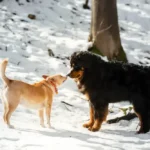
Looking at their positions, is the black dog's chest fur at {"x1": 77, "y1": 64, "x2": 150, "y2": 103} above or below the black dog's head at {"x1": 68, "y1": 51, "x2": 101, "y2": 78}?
below

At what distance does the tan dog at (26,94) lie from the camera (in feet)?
19.3

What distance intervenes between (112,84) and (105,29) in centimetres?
344

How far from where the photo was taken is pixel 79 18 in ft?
41.5

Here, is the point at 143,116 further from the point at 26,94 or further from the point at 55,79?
the point at 26,94

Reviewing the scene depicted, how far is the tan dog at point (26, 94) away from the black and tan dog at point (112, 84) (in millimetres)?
470

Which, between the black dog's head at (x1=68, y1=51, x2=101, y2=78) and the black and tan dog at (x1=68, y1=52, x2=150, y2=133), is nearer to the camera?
the black dog's head at (x1=68, y1=51, x2=101, y2=78)

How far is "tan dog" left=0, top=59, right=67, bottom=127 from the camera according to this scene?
5895mm

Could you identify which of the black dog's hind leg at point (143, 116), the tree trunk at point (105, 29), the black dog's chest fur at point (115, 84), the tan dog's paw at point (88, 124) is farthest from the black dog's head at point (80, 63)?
the tree trunk at point (105, 29)

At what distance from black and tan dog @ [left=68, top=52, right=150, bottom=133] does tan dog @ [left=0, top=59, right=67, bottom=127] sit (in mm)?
470

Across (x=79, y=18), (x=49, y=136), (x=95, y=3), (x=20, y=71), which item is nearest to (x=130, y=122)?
(x=49, y=136)

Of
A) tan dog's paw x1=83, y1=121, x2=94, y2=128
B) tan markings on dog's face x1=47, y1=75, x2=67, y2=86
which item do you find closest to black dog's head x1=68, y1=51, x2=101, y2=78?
tan markings on dog's face x1=47, y1=75, x2=67, y2=86

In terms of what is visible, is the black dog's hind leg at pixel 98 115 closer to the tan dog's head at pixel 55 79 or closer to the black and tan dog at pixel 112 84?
the black and tan dog at pixel 112 84

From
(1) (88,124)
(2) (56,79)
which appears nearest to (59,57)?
(2) (56,79)

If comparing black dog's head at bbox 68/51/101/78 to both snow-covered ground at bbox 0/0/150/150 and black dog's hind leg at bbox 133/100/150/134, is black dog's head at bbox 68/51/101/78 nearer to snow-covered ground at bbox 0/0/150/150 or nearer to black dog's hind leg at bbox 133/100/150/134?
snow-covered ground at bbox 0/0/150/150
